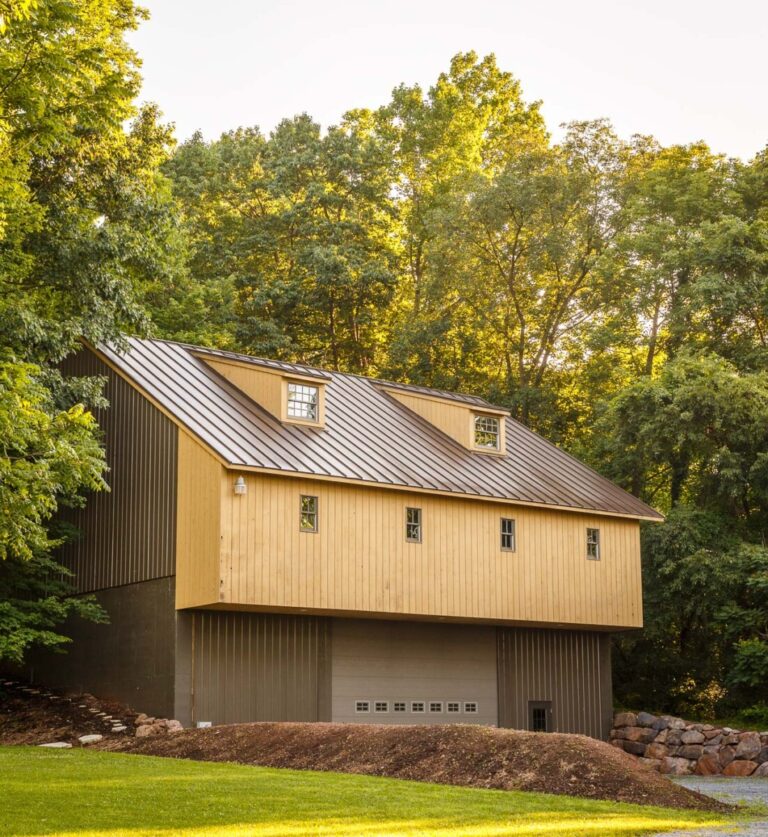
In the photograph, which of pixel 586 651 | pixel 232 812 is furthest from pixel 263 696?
pixel 232 812

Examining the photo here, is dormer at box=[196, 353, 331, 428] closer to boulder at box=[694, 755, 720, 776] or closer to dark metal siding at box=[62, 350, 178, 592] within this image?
dark metal siding at box=[62, 350, 178, 592]

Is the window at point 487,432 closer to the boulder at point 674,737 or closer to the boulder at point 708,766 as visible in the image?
the boulder at point 674,737

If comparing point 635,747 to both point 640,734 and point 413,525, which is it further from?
point 413,525

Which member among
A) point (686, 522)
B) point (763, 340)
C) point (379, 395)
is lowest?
point (686, 522)

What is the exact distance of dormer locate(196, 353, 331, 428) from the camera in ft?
91.4

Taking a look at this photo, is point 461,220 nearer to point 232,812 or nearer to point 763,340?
point 763,340

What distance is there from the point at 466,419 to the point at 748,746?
10.8 metres

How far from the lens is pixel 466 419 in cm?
3184

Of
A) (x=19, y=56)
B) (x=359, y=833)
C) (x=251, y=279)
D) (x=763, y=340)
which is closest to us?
(x=359, y=833)

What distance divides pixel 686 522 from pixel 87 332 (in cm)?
1805

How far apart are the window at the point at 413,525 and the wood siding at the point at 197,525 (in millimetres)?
4919

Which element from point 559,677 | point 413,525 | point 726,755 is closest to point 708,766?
point 726,755

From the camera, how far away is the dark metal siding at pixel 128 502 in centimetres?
2583

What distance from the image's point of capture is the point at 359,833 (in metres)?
12.2
